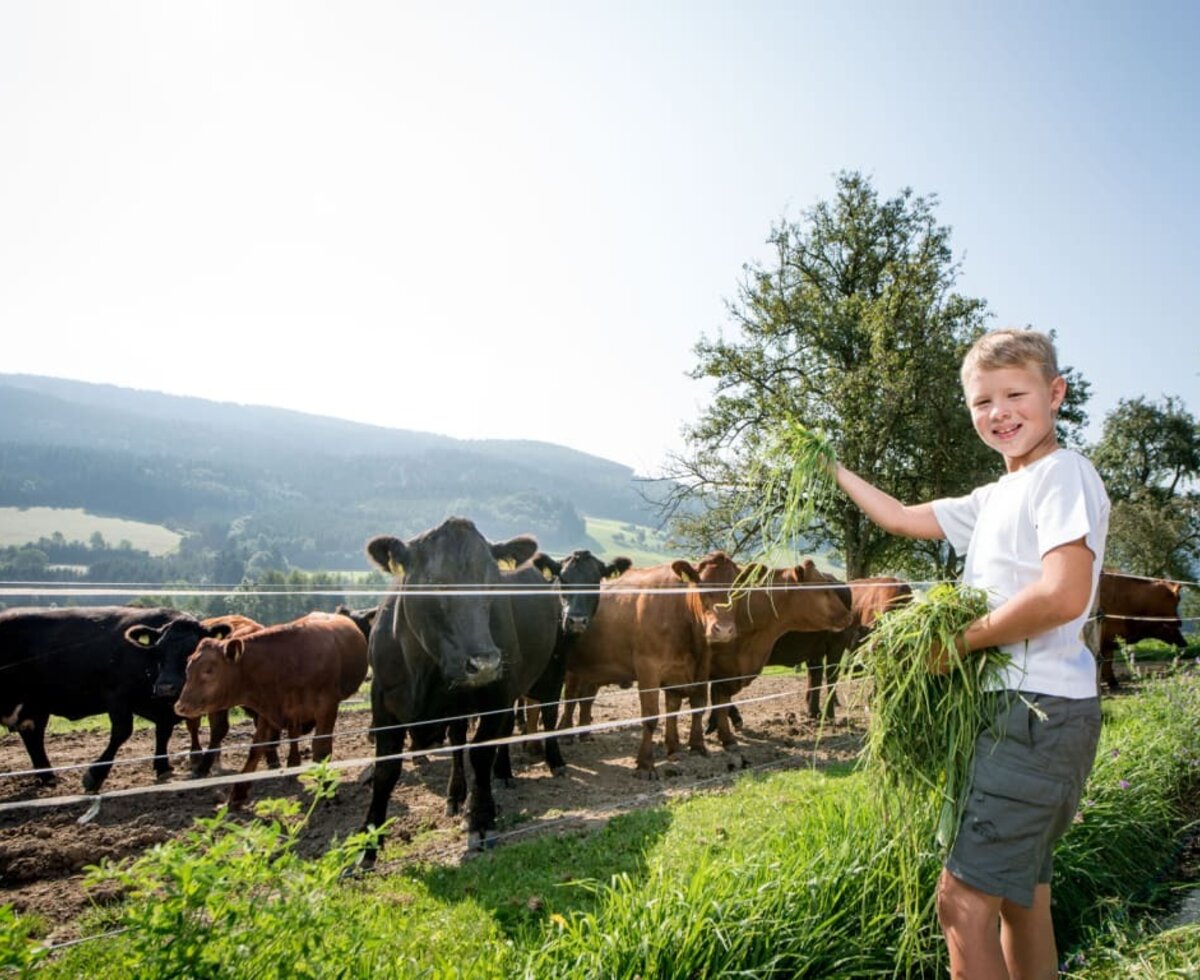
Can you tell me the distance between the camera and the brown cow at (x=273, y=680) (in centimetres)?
729

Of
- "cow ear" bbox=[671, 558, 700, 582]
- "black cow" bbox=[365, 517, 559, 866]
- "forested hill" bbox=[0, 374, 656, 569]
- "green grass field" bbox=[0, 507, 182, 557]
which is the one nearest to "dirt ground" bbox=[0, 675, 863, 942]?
"black cow" bbox=[365, 517, 559, 866]

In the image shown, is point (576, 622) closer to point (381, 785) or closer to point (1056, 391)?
point (381, 785)

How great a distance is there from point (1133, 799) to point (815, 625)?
5.08 meters

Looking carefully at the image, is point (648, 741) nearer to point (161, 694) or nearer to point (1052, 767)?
point (161, 694)

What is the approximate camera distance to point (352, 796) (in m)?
7.32

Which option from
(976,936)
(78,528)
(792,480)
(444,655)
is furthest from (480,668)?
(78,528)

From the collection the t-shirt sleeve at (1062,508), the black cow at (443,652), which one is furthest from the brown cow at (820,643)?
the t-shirt sleeve at (1062,508)

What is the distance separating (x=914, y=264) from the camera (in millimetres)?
23250

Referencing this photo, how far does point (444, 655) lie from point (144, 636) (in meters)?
3.87

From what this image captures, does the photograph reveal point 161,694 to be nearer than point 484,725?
No

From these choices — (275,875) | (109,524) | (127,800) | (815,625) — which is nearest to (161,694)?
(127,800)

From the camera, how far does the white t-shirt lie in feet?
7.04

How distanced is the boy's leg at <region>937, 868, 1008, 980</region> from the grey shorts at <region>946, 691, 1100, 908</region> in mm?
61

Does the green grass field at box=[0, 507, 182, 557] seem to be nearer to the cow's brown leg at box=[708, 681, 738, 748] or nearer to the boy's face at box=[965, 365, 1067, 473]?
the cow's brown leg at box=[708, 681, 738, 748]
